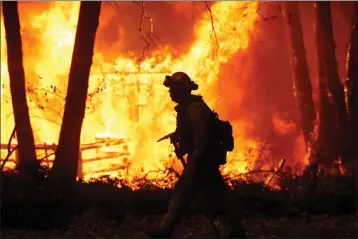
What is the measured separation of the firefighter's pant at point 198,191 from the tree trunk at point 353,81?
21.9 ft

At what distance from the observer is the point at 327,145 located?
42.9ft

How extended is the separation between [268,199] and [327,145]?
483 cm

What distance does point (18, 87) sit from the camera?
9680 mm

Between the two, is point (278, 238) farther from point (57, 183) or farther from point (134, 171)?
point (134, 171)

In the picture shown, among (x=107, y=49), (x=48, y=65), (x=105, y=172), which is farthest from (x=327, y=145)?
(x=48, y=65)

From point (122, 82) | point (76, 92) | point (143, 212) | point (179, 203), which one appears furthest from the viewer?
point (122, 82)

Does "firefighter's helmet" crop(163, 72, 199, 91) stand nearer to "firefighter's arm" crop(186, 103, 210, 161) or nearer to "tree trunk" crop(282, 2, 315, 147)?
"firefighter's arm" crop(186, 103, 210, 161)

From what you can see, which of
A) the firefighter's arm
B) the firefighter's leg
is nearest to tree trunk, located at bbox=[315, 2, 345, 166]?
the firefighter's leg

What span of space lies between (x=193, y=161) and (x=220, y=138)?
464mm

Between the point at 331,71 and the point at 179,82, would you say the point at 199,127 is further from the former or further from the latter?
the point at 331,71

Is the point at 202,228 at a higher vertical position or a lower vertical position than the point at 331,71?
lower

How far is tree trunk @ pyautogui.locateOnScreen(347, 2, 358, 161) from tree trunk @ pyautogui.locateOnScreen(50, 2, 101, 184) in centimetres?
610

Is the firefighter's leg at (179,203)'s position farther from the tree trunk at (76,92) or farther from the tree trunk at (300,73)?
the tree trunk at (300,73)

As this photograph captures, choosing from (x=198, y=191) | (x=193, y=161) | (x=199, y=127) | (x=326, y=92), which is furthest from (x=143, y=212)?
(x=326, y=92)
